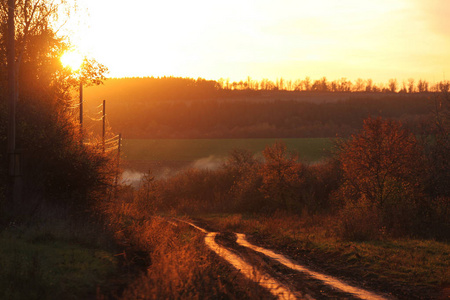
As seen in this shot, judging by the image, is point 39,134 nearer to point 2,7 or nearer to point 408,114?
point 2,7

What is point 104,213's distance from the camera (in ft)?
66.0

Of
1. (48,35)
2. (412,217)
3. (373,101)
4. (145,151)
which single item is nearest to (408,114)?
(373,101)

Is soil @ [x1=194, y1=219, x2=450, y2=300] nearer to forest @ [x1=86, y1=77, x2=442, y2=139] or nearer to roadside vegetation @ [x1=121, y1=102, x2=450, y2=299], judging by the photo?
roadside vegetation @ [x1=121, y1=102, x2=450, y2=299]

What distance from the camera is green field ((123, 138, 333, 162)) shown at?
266ft

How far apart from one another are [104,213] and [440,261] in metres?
13.5

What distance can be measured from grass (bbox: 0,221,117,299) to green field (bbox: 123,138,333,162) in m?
63.8

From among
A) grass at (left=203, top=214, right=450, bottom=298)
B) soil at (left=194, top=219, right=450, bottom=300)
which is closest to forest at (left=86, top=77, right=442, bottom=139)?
grass at (left=203, top=214, right=450, bottom=298)

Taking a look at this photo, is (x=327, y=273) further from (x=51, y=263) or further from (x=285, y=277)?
(x=51, y=263)

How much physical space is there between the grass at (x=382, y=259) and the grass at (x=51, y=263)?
23.1ft

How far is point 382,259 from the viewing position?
14.7 m

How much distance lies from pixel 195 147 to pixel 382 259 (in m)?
75.3

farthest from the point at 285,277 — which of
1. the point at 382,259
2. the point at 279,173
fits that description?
the point at 279,173

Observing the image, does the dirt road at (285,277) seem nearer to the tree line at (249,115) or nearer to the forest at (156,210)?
the forest at (156,210)

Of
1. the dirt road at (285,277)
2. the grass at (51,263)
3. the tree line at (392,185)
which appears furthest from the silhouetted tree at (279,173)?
the grass at (51,263)
